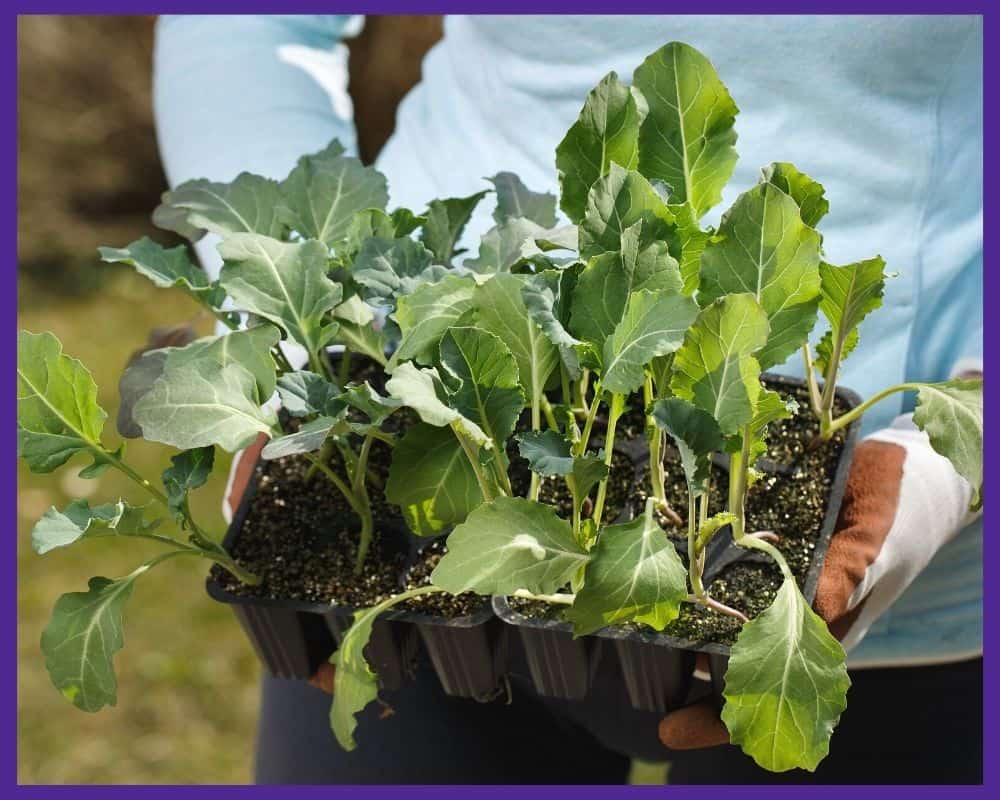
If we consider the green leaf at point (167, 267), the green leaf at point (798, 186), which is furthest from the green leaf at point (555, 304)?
the green leaf at point (167, 267)

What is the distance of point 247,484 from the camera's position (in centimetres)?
83

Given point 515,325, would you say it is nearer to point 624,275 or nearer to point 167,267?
point 624,275

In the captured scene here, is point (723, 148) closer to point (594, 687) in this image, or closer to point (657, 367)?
point (657, 367)

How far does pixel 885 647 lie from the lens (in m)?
0.90

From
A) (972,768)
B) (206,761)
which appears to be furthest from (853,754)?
(206,761)

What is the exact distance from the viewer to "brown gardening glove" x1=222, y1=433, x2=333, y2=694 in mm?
814

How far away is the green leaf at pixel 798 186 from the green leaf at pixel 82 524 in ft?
1.31

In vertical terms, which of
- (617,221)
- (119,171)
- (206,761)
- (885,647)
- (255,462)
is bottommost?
(206,761)

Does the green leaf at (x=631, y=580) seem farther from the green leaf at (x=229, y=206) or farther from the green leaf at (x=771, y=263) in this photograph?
the green leaf at (x=229, y=206)

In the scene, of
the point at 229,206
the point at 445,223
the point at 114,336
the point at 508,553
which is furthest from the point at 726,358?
the point at 114,336

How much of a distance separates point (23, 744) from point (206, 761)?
269 millimetres

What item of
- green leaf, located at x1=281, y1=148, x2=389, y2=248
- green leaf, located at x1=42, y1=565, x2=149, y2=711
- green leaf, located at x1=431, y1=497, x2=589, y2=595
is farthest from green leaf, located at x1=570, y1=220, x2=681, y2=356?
green leaf, located at x1=42, y1=565, x2=149, y2=711

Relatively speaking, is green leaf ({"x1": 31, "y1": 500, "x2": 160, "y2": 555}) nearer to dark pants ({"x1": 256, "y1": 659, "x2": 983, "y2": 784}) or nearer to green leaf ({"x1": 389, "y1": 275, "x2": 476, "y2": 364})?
green leaf ({"x1": 389, "y1": 275, "x2": 476, "y2": 364})

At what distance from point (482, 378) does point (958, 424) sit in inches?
9.8
